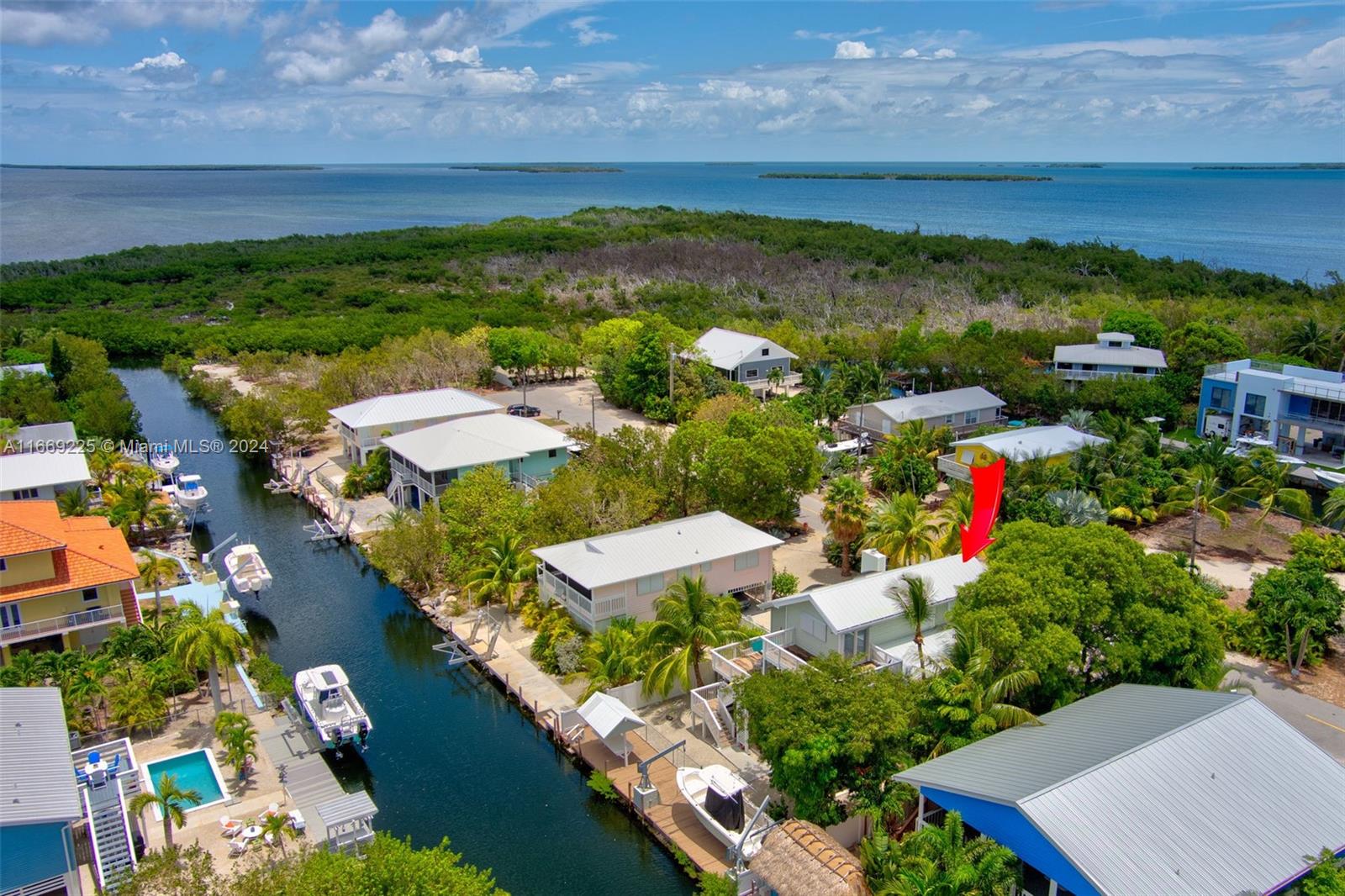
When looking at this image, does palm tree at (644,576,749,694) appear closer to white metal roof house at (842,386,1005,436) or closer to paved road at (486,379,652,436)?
white metal roof house at (842,386,1005,436)

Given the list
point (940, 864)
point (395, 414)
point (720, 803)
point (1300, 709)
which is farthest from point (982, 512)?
point (395, 414)

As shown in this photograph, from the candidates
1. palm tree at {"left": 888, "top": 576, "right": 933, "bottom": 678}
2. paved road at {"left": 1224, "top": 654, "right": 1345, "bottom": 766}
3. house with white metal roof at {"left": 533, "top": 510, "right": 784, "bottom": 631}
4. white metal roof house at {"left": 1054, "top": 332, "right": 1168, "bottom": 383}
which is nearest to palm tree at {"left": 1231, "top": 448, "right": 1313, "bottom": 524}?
paved road at {"left": 1224, "top": 654, "right": 1345, "bottom": 766}

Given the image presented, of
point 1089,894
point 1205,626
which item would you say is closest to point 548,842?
point 1089,894

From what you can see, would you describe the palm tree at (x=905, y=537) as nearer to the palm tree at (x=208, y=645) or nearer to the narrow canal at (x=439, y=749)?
the narrow canal at (x=439, y=749)

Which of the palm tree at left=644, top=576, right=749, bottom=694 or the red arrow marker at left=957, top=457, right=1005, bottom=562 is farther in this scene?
the red arrow marker at left=957, top=457, right=1005, bottom=562

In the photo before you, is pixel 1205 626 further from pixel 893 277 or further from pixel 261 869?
pixel 893 277

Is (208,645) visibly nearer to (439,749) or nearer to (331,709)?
(331,709)
